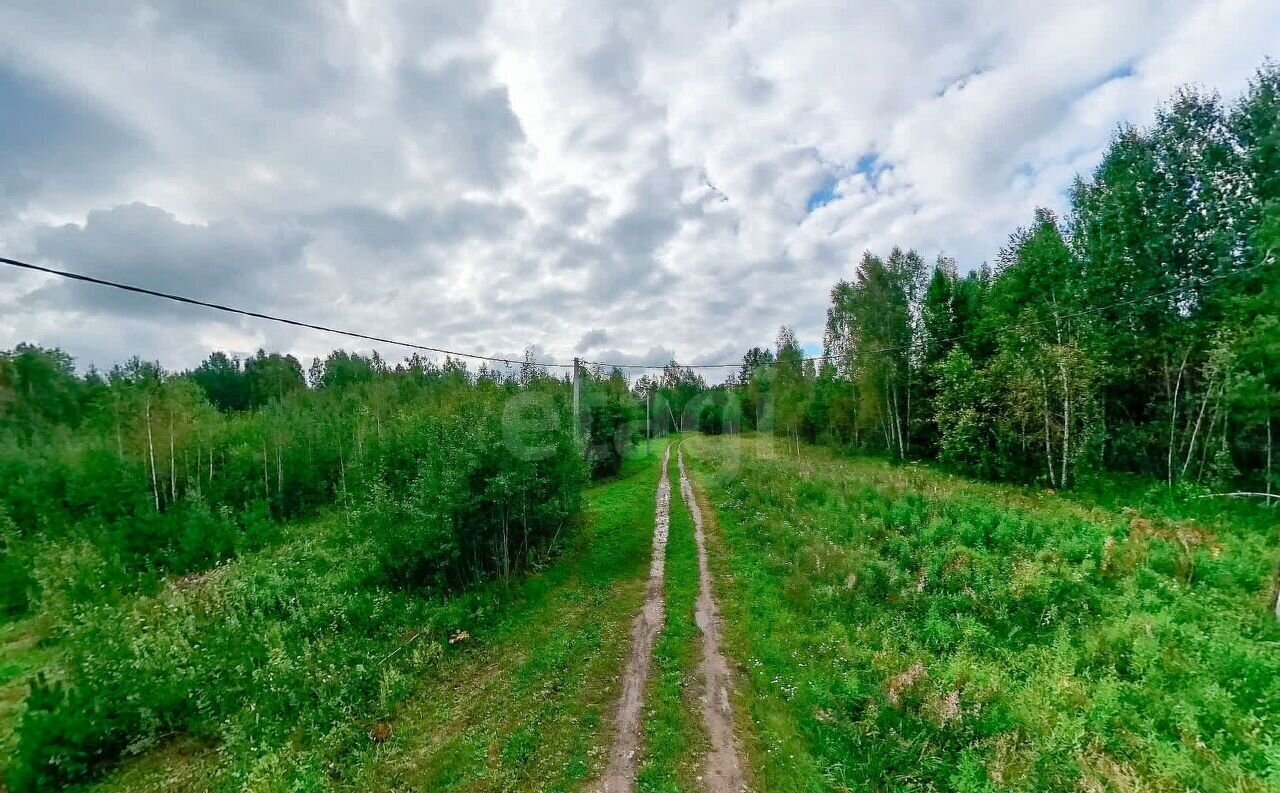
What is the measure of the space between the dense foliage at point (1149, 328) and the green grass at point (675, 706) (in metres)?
16.0

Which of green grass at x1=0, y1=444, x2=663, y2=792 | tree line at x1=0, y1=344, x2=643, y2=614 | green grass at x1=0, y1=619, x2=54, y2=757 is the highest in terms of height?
tree line at x1=0, y1=344, x2=643, y2=614

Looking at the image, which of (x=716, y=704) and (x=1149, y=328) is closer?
(x=716, y=704)

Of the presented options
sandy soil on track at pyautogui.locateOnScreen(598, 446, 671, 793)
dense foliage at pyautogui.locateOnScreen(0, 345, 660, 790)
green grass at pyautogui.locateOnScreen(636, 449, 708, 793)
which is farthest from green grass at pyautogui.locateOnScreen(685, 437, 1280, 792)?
dense foliage at pyautogui.locateOnScreen(0, 345, 660, 790)

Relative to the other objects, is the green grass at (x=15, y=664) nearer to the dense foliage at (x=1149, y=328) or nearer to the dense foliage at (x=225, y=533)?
the dense foliage at (x=225, y=533)

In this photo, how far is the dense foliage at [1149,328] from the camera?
1878 centimetres

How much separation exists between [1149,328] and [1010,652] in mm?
24834

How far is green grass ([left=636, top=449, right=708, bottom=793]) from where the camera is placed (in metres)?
6.71

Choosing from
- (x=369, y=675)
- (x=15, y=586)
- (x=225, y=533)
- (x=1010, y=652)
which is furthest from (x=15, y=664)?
(x=1010, y=652)

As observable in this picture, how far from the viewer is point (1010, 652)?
28.1 feet

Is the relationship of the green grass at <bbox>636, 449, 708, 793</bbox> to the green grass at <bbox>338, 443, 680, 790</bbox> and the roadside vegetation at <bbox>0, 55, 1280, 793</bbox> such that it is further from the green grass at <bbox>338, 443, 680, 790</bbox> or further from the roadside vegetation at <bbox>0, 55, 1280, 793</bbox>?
the green grass at <bbox>338, 443, 680, 790</bbox>

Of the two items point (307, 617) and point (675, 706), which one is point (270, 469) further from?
point (675, 706)

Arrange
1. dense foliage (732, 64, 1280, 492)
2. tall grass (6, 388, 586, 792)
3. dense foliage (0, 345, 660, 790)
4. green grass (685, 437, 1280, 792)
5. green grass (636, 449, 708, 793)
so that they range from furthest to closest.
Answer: dense foliage (732, 64, 1280, 492), dense foliage (0, 345, 660, 790), tall grass (6, 388, 586, 792), green grass (636, 449, 708, 793), green grass (685, 437, 1280, 792)

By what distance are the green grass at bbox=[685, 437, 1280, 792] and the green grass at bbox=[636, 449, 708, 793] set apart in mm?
908

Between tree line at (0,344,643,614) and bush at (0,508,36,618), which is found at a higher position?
tree line at (0,344,643,614)
